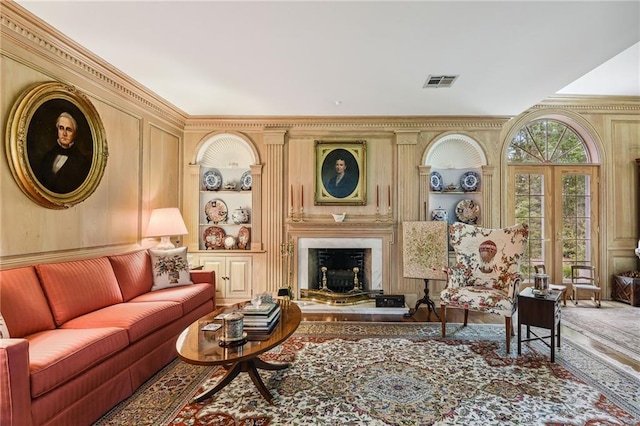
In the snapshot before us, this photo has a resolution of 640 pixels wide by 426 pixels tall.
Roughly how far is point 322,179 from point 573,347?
352 cm

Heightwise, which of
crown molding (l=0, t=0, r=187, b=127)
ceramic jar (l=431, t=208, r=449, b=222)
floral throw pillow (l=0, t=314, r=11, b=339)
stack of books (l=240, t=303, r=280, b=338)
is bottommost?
stack of books (l=240, t=303, r=280, b=338)

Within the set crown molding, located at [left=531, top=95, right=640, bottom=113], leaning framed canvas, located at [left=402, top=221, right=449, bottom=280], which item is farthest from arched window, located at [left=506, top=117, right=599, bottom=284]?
leaning framed canvas, located at [left=402, top=221, right=449, bottom=280]

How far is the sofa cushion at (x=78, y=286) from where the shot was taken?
2268 millimetres

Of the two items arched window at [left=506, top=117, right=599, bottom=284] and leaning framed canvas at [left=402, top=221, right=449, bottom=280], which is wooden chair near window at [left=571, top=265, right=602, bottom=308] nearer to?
arched window at [left=506, top=117, right=599, bottom=284]

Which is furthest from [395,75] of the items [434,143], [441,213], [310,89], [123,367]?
[123,367]

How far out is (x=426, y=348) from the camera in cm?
296

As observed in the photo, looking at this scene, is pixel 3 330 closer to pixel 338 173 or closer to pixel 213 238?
pixel 213 238

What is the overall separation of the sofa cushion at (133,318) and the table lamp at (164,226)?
1.08 metres

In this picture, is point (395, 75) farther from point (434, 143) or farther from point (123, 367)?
point (123, 367)

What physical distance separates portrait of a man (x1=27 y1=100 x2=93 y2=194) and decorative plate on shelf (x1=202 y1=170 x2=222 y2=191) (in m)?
1.88

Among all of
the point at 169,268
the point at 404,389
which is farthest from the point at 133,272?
the point at 404,389

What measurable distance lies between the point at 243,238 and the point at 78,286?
2.33 metres

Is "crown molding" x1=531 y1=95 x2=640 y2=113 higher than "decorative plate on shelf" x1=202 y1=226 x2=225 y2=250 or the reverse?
higher

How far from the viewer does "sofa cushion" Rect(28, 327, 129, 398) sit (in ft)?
5.24
